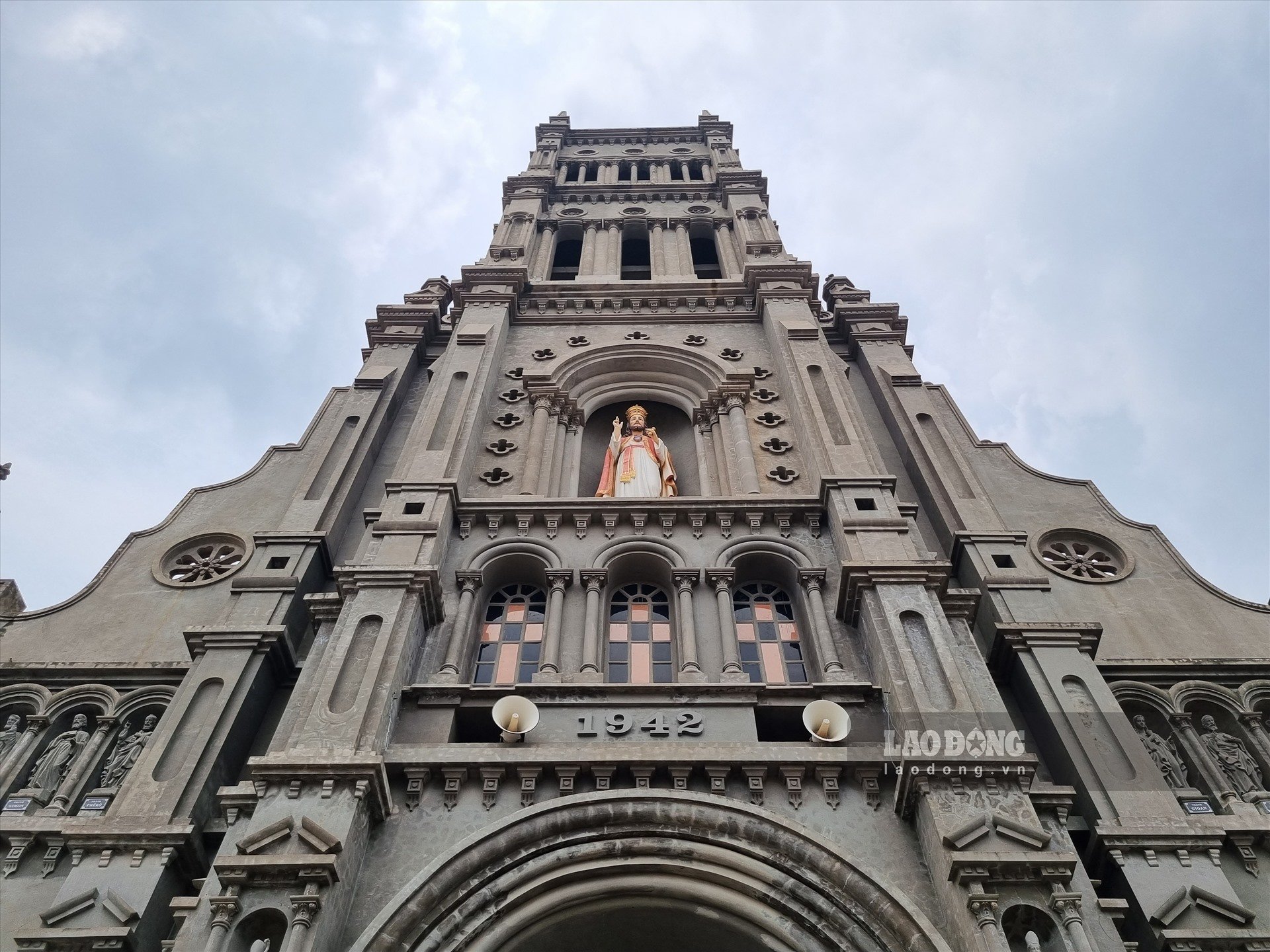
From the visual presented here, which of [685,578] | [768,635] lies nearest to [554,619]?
[685,578]

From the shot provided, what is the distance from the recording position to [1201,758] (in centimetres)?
1413

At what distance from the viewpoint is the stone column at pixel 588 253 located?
29484mm

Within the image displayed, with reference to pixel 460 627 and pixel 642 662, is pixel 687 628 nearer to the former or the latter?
pixel 642 662

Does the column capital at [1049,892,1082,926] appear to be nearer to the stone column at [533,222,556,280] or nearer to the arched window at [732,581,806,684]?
the arched window at [732,581,806,684]

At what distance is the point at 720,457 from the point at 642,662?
6700mm

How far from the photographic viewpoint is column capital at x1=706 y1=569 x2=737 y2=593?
1631cm

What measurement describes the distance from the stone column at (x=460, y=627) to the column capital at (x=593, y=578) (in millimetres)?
1624

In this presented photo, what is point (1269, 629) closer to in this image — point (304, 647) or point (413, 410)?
point (304, 647)

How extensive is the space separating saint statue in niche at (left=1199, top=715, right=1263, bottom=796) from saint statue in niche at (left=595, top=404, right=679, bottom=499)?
9.59m

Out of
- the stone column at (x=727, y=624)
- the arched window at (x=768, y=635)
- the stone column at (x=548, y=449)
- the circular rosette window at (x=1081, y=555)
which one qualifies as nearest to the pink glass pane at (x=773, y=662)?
the arched window at (x=768, y=635)

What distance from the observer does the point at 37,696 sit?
15375 mm

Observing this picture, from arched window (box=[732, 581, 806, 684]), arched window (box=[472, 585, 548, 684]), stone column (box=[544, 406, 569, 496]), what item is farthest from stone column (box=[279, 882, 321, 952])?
stone column (box=[544, 406, 569, 496])

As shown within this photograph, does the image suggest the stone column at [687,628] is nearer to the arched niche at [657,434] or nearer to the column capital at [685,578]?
the column capital at [685,578]

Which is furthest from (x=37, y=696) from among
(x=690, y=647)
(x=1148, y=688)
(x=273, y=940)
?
(x=1148, y=688)
